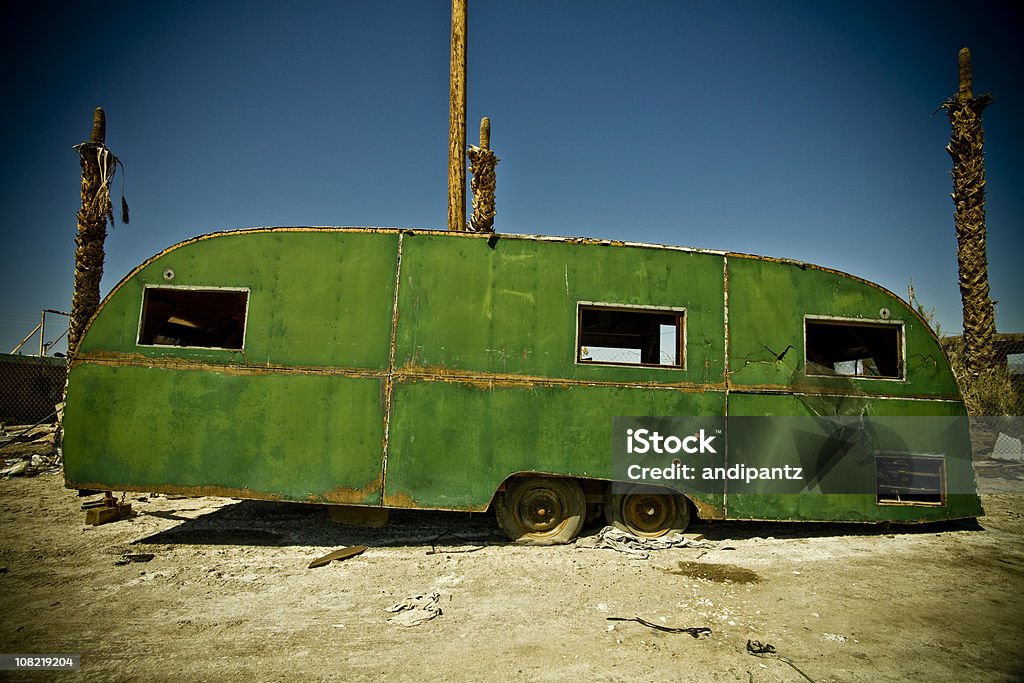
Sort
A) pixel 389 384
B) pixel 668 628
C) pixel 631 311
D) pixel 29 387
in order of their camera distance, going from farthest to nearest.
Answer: pixel 29 387
pixel 631 311
pixel 389 384
pixel 668 628

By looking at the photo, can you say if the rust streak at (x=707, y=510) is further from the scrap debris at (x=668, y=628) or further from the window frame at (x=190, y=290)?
the window frame at (x=190, y=290)

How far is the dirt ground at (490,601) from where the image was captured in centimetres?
349

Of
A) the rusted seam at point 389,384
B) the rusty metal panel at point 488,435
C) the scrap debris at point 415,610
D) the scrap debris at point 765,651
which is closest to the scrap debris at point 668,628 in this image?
the scrap debris at point 765,651

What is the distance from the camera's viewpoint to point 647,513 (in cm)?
642

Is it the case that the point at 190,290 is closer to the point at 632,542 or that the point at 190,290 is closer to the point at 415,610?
the point at 415,610

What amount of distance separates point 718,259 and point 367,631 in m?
5.63

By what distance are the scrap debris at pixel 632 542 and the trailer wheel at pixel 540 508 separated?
0.27m

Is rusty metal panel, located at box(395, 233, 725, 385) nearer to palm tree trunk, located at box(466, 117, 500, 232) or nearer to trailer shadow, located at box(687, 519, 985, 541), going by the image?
trailer shadow, located at box(687, 519, 985, 541)

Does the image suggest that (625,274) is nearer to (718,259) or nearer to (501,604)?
(718,259)

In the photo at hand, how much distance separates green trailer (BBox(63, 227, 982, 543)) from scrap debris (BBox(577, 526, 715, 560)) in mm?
205

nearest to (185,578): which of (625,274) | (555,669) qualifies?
(555,669)

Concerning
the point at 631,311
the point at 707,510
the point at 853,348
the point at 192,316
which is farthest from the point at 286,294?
the point at 853,348

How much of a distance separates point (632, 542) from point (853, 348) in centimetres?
473

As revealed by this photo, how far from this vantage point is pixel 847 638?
12.9 feet
